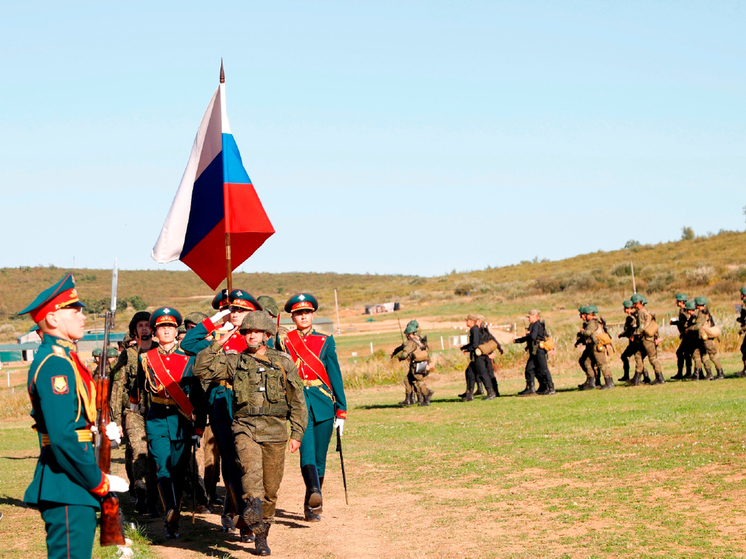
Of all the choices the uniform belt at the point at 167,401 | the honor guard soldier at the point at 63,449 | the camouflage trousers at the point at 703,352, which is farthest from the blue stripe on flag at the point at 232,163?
the camouflage trousers at the point at 703,352

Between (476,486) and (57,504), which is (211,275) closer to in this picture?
(476,486)

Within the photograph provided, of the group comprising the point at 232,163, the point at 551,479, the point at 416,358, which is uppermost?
the point at 232,163

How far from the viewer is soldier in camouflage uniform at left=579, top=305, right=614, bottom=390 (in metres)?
20.2

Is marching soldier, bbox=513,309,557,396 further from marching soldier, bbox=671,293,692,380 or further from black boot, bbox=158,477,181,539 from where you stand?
black boot, bbox=158,477,181,539

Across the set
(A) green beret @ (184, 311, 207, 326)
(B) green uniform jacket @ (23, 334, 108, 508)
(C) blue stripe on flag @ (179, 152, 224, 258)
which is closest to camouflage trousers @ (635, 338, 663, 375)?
(C) blue stripe on flag @ (179, 152, 224, 258)

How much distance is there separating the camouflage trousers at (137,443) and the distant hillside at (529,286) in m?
38.2

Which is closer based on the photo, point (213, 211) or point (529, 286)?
point (213, 211)

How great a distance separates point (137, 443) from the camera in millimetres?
9820

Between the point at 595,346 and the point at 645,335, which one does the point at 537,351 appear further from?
the point at 645,335

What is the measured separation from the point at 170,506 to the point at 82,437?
361 centimetres

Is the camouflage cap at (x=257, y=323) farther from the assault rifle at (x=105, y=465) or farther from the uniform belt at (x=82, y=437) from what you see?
the uniform belt at (x=82, y=437)

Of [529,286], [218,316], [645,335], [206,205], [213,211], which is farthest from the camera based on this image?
[529,286]

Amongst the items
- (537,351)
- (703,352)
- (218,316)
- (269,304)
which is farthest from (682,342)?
(218,316)

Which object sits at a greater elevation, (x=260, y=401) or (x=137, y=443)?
(x=260, y=401)
